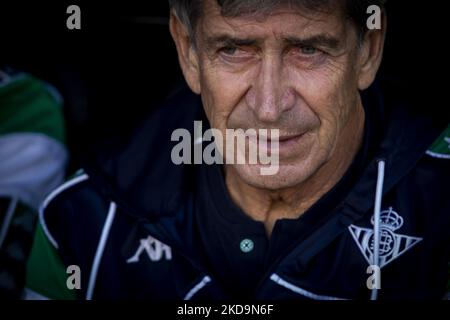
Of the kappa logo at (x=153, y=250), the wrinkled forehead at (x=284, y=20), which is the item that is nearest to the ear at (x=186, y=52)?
the wrinkled forehead at (x=284, y=20)

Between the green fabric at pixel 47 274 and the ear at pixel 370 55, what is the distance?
117cm

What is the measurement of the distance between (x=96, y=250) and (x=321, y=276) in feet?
2.50

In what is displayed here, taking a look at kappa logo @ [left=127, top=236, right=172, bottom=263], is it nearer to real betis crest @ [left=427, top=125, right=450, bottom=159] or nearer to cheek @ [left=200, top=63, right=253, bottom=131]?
cheek @ [left=200, top=63, right=253, bottom=131]

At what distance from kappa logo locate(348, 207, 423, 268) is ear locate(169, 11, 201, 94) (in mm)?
670

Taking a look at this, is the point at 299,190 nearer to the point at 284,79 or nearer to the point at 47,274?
the point at 284,79

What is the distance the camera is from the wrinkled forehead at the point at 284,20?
188 cm

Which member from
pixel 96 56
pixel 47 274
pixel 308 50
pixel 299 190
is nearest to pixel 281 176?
pixel 299 190

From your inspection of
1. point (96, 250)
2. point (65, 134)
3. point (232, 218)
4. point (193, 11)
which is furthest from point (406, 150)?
point (65, 134)

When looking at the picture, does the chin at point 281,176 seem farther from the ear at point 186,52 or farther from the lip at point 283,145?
the ear at point 186,52

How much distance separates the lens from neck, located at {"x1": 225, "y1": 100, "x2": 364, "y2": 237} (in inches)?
89.9

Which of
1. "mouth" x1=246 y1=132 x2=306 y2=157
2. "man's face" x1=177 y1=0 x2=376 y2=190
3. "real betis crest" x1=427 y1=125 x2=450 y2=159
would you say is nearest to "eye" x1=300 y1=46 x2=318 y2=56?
"man's face" x1=177 y1=0 x2=376 y2=190

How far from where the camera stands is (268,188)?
2127 mm

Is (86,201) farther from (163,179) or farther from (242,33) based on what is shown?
(242,33)

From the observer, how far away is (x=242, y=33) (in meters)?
1.92
